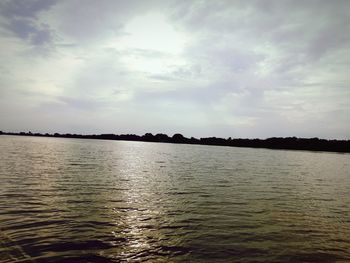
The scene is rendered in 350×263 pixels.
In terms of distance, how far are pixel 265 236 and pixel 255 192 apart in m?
15.1

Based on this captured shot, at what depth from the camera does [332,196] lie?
30.2m

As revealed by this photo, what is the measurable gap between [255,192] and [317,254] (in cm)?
1687

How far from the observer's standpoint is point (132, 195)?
26266 mm

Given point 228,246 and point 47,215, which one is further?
point 47,215

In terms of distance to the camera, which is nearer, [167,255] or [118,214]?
[167,255]

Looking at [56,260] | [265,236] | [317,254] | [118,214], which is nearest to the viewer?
[56,260]

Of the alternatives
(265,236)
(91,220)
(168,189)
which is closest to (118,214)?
(91,220)

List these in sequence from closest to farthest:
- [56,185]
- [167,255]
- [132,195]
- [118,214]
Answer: [167,255], [118,214], [132,195], [56,185]

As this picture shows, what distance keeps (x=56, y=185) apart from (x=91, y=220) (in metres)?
13.7

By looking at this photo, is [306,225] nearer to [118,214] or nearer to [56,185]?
[118,214]

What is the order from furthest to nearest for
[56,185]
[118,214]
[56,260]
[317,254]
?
[56,185] < [118,214] < [317,254] < [56,260]

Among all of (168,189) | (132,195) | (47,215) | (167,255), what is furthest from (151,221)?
(168,189)

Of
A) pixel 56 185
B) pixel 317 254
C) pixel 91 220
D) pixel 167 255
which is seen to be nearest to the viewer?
pixel 167 255

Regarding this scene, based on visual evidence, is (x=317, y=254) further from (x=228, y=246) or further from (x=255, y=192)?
(x=255, y=192)
